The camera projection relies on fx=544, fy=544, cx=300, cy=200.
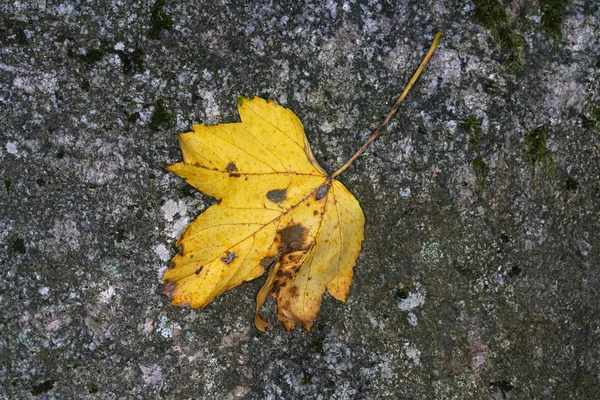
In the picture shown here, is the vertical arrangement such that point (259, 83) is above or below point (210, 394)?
above

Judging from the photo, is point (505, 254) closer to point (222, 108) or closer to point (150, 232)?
point (222, 108)

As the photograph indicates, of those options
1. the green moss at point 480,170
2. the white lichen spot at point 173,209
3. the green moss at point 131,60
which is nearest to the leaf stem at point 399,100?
the green moss at point 480,170

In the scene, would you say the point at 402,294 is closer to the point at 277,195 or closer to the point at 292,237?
the point at 292,237

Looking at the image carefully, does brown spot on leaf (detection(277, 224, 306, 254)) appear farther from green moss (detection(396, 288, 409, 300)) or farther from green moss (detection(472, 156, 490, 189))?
green moss (detection(472, 156, 490, 189))

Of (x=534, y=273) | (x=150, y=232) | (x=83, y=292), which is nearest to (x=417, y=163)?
(x=534, y=273)

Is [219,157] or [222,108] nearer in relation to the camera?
[219,157]

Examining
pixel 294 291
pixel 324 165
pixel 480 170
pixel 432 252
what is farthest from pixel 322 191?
pixel 480 170
